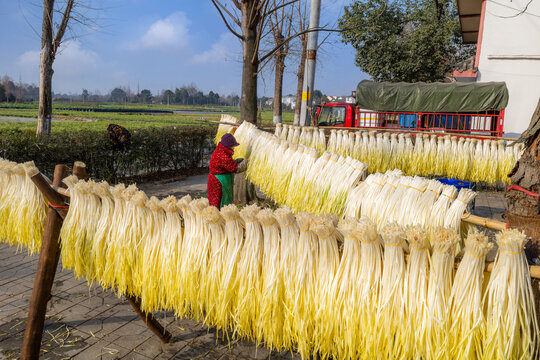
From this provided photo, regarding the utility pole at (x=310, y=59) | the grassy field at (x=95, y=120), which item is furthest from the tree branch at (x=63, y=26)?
the utility pole at (x=310, y=59)

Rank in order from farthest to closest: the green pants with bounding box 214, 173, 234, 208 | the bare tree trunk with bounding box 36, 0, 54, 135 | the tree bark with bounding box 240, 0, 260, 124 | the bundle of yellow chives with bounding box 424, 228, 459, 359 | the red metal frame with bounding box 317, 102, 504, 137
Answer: the red metal frame with bounding box 317, 102, 504, 137, the bare tree trunk with bounding box 36, 0, 54, 135, the tree bark with bounding box 240, 0, 260, 124, the green pants with bounding box 214, 173, 234, 208, the bundle of yellow chives with bounding box 424, 228, 459, 359

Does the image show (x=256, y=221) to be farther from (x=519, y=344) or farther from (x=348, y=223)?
(x=519, y=344)

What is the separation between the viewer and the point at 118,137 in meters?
8.31

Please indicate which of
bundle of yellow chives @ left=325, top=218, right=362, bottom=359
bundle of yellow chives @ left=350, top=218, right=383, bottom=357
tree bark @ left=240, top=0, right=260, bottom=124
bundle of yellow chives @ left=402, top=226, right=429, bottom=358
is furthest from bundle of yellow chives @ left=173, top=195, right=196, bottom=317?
tree bark @ left=240, top=0, right=260, bottom=124

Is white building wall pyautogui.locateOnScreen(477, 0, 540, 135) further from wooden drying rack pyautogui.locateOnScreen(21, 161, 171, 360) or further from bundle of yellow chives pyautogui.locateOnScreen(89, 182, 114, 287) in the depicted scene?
wooden drying rack pyautogui.locateOnScreen(21, 161, 171, 360)

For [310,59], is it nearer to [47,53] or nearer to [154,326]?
[47,53]

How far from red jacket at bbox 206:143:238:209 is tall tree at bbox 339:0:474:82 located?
19.2 meters

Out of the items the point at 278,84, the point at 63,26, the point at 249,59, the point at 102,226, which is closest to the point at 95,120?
the point at 278,84

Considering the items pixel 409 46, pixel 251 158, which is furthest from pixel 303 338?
pixel 409 46

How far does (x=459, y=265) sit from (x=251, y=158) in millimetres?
3355

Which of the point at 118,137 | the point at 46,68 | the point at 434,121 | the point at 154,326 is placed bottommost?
the point at 154,326

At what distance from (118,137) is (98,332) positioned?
5.95 meters

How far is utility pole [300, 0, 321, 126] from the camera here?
8.12 m

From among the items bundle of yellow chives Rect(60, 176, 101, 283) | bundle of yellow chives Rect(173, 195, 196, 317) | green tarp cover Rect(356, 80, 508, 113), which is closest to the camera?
bundle of yellow chives Rect(173, 195, 196, 317)
